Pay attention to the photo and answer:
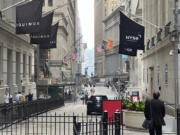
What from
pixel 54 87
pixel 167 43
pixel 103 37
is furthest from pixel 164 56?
pixel 103 37

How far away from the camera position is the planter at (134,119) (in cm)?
1477

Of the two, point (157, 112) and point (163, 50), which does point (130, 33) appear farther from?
point (157, 112)

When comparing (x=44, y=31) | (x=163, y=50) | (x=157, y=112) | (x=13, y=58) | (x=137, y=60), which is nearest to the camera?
(x=157, y=112)

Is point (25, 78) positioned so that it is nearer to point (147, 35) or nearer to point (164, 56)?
point (147, 35)

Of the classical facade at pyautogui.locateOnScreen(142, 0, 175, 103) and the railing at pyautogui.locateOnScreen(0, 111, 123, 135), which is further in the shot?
the classical facade at pyautogui.locateOnScreen(142, 0, 175, 103)

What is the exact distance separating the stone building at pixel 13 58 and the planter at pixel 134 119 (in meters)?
11.9

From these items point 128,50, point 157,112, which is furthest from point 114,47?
point 157,112

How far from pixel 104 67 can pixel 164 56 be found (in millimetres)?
173838

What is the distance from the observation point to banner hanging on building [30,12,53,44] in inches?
824

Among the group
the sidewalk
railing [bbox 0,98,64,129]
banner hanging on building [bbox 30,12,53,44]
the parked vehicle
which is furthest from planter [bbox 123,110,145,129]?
the parked vehicle

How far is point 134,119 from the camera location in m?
15.0

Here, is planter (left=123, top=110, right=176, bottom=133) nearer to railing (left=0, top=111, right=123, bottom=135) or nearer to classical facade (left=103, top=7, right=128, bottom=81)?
railing (left=0, top=111, right=123, bottom=135)

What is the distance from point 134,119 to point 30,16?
807 cm

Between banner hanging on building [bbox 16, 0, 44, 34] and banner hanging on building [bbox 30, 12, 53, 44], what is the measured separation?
0.76 metres
